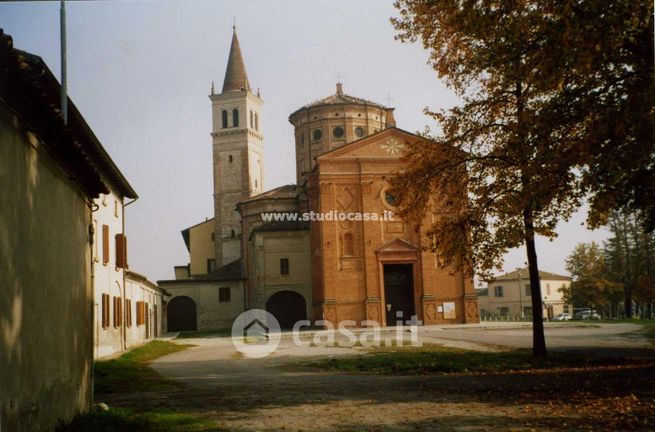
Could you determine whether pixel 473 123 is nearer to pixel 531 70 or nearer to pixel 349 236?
pixel 531 70

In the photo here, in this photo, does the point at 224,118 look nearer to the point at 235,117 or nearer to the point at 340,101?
the point at 235,117

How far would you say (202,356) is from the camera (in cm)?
2334

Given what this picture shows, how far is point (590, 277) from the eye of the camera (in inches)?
2160

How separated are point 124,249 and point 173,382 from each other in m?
14.0

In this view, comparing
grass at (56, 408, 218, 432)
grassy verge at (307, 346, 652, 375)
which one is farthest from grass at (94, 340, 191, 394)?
grassy verge at (307, 346, 652, 375)

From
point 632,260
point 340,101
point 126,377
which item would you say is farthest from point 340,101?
point 126,377

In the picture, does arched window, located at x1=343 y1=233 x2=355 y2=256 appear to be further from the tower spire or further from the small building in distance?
the small building in distance

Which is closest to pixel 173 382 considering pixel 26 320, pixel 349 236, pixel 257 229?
pixel 26 320

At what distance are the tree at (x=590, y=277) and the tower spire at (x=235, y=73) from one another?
35.0m

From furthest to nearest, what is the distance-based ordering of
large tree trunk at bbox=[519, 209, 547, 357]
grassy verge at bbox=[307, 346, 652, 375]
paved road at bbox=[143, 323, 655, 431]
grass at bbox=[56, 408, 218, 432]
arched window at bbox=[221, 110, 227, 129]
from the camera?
arched window at bbox=[221, 110, 227, 129]
large tree trunk at bbox=[519, 209, 547, 357]
grassy verge at bbox=[307, 346, 652, 375]
paved road at bbox=[143, 323, 655, 431]
grass at bbox=[56, 408, 218, 432]

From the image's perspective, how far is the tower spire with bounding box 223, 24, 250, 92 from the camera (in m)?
63.8

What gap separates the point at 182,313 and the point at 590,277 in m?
34.3

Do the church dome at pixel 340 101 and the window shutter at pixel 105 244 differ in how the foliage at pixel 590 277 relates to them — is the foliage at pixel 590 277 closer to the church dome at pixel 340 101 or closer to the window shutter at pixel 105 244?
the church dome at pixel 340 101

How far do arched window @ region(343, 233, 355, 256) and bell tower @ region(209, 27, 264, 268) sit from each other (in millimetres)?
18502
